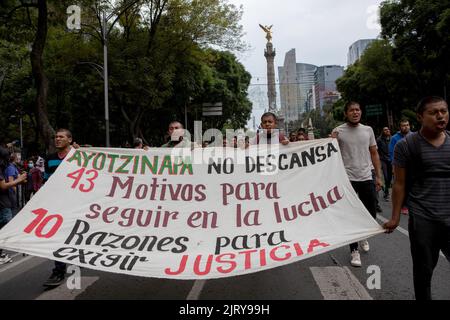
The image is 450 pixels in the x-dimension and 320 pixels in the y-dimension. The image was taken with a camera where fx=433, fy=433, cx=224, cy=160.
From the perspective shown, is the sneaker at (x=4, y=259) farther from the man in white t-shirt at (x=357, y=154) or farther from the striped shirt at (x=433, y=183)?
the striped shirt at (x=433, y=183)

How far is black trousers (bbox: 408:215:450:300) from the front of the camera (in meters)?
3.11

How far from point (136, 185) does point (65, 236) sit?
2.96ft

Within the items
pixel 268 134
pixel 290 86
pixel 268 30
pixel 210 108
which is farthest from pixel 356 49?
pixel 268 134

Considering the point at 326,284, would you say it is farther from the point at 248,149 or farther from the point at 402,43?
the point at 402,43

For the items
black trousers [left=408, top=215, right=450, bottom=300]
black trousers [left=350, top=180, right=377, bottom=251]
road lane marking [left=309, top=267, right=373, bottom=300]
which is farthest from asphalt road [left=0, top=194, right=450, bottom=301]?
black trousers [left=408, top=215, right=450, bottom=300]

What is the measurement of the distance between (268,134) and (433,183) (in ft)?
7.45

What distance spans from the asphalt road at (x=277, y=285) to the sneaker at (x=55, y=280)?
0.27ft

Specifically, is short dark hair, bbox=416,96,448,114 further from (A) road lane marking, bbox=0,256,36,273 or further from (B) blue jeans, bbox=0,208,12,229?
(A) road lane marking, bbox=0,256,36,273

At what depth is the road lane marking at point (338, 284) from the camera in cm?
408

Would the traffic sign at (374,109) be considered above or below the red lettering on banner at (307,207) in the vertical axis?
above

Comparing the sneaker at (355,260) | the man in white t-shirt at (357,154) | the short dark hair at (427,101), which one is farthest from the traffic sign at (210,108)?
the short dark hair at (427,101)

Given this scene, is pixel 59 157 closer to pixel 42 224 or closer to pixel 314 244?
pixel 42 224

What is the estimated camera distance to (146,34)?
2211 cm
